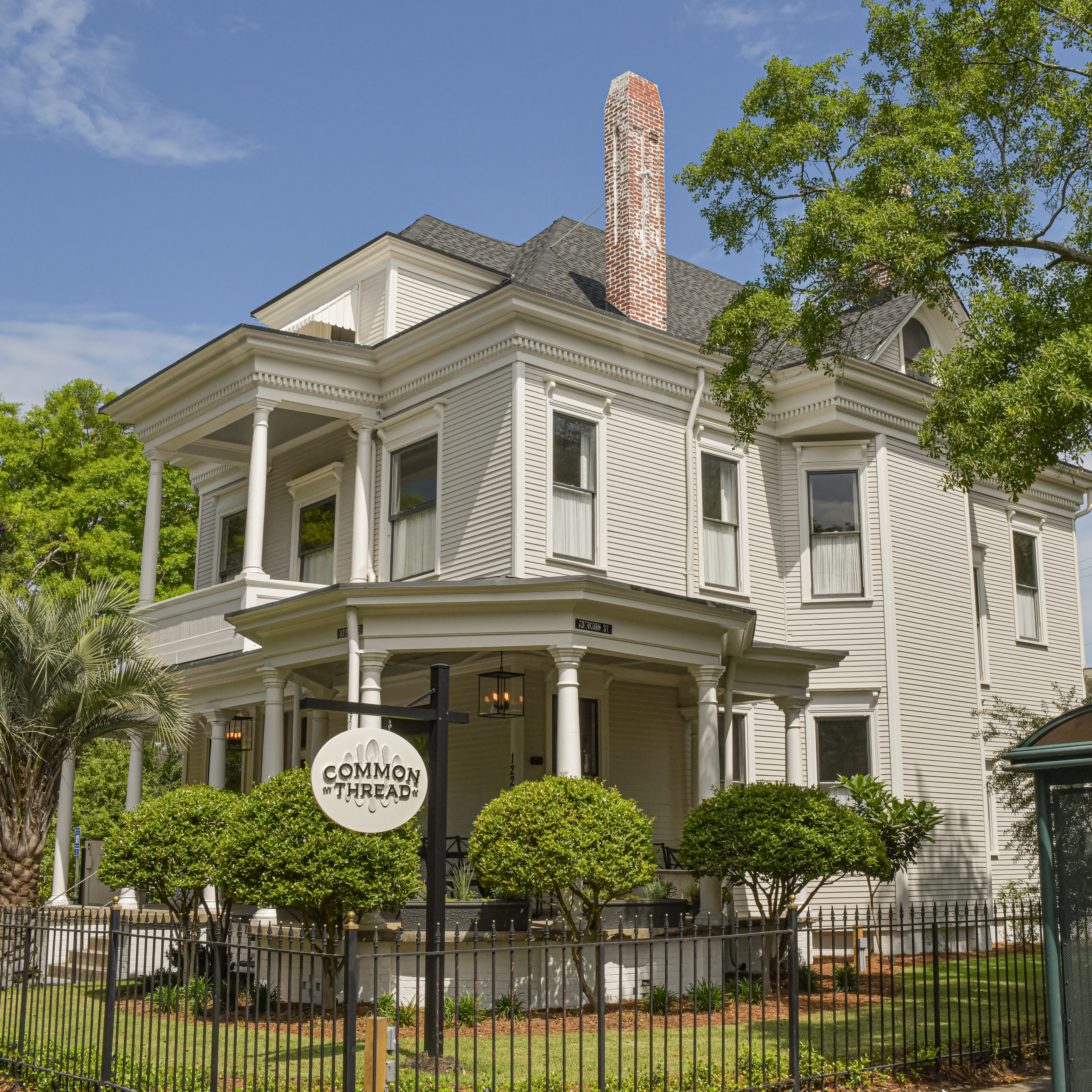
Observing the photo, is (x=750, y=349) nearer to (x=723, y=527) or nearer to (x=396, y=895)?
(x=723, y=527)

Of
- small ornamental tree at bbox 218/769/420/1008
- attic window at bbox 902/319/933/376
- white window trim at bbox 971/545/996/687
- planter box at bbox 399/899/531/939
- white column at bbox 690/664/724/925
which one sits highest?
attic window at bbox 902/319/933/376

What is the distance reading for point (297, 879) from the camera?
38.3ft

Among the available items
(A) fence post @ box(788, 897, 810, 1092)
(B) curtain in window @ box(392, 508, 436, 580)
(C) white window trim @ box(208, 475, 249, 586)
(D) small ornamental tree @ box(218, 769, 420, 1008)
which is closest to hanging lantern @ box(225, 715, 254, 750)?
(C) white window trim @ box(208, 475, 249, 586)

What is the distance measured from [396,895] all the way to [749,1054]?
4.16 m

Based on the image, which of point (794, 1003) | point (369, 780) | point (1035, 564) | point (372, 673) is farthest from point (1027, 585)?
point (369, 780)

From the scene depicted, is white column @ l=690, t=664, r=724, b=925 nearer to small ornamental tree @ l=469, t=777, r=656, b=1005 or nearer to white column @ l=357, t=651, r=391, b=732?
small ornamental tree @ l=469, t=777, r=656, b=1005

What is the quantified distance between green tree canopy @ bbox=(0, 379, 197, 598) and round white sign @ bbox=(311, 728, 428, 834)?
88.2 ft

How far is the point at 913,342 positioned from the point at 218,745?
573 inches

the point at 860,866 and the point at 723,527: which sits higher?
the point at 723,527

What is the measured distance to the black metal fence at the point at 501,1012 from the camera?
870 centimetres

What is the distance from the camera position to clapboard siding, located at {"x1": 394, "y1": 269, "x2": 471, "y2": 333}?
69.7 feet

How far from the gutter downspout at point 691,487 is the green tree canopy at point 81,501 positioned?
19.9 m

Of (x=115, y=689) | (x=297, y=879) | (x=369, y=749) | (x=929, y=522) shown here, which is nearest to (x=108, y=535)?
(x=115, y=689)

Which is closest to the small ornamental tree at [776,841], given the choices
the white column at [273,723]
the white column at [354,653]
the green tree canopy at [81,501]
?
the white column at [354,653]
